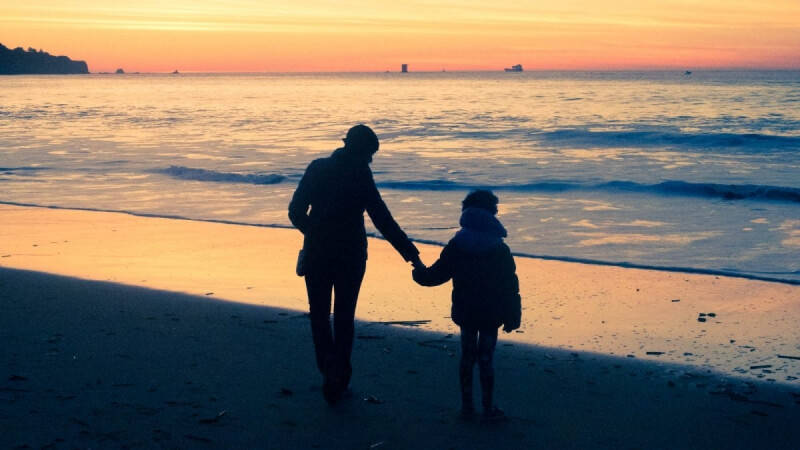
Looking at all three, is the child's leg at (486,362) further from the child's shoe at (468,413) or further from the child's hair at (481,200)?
the child's hair at (481,200)

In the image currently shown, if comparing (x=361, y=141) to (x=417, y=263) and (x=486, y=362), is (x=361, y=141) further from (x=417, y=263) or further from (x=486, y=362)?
(x=486, y=362)

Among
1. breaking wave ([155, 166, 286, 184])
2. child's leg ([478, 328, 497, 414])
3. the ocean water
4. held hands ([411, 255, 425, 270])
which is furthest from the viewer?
breaking wave ([155, 166, 286, 184])

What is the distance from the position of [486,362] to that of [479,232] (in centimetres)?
74

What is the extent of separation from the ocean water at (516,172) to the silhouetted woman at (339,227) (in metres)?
5.93

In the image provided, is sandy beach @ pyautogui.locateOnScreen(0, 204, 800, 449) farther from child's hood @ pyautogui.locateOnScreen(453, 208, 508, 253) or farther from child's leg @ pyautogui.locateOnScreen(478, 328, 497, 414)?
child's hood @ pyautogui.locateOnScreen(453, 208, 508, 253)

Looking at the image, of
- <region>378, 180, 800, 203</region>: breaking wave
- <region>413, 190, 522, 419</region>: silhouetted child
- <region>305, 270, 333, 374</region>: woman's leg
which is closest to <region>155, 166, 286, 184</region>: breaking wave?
<region>378, 180, 800, 203</region>: breaking wave

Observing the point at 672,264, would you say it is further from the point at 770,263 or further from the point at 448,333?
the point at 448,333

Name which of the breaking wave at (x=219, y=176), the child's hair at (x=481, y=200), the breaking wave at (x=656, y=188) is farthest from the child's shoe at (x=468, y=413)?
the breaking wave at (x=219, y=176)

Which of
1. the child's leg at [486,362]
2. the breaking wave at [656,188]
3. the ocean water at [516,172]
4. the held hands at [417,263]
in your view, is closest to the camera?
the child's leg at [486,362]

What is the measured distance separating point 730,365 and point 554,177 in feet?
52.0

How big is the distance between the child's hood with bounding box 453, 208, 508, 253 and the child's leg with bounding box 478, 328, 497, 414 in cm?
48

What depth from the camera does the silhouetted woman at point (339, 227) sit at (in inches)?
206

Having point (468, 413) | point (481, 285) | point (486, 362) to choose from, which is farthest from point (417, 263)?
point (468, 413)

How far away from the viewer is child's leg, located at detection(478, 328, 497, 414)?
5031 millimetres
